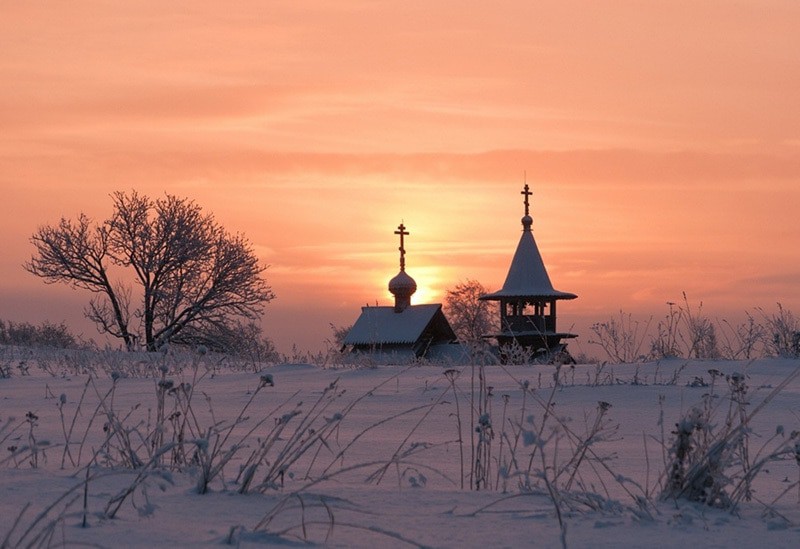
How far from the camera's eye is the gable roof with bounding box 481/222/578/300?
45219mm

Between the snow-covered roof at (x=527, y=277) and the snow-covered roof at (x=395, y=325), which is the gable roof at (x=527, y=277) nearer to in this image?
the snow-covered roof at (x=527, y=277)

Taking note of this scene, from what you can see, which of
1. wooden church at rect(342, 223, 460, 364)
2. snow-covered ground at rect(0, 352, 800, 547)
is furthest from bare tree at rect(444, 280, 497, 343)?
snow-covered ground at rect(0, 352, 800, 547)

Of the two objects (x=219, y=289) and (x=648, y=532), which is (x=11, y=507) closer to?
(x=648, y=532)

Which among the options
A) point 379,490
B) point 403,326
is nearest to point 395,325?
point 403,326

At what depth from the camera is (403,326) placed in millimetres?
51219

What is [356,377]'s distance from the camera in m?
10.6

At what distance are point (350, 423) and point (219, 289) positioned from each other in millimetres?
29210

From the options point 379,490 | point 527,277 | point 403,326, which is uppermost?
point 527,277

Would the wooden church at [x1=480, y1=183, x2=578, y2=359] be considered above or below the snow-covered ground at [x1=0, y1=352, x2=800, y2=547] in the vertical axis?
above

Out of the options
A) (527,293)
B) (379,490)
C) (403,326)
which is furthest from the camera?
(403,326)

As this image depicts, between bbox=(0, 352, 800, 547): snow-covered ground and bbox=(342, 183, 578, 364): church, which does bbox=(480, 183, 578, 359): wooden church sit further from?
bbox=(0, 352, 800, 547): snow-covered ground

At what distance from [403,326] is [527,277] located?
7.85m

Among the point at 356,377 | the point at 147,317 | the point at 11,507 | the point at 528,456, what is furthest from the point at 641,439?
the point at 147,317

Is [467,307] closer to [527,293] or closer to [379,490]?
[527,293]
